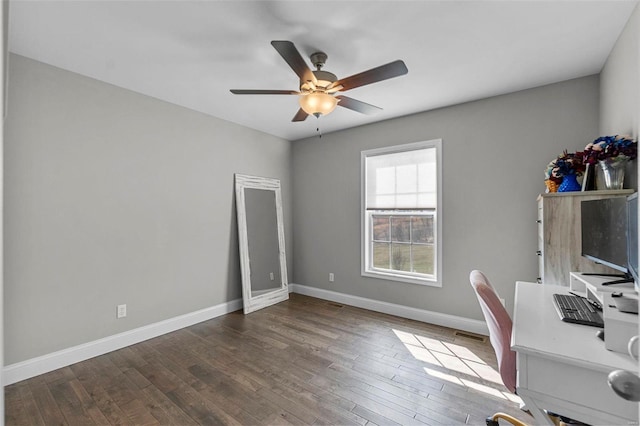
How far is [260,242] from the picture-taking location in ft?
14.6

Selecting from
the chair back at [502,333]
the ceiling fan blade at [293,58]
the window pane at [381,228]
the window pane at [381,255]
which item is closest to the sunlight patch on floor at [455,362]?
the chair back at [502,333]

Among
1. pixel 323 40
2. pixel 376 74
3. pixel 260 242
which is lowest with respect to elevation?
pixel 260 242

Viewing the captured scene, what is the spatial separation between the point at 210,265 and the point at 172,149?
1.46 meters

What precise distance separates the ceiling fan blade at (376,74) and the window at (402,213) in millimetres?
1800

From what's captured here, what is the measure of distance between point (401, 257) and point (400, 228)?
0.38 meters

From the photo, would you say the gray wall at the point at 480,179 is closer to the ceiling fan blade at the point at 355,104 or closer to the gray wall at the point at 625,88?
the gray wall at the point at 625,88

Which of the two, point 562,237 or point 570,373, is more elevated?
point 562,237

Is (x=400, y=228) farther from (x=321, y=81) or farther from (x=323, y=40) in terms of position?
(x=323, y=40)

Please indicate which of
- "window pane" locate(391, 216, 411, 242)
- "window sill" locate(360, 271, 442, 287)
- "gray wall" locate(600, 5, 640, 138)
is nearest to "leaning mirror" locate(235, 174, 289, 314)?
"window sill" locate(360, 271, 442, 287)

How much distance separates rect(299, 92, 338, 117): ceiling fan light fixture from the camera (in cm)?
236

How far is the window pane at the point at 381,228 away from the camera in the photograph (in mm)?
4152

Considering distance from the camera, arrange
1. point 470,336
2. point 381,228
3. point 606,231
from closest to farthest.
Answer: point 606,231
point 470,336
point 381,228

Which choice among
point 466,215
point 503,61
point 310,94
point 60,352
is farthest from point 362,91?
point 60,352

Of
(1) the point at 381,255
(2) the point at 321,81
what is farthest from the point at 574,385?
(1) the point at 381,255
